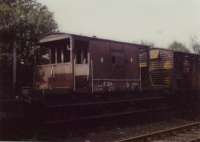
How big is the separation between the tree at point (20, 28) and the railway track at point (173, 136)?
711 centimetres

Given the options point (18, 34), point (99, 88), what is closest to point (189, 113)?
point (99, 88)

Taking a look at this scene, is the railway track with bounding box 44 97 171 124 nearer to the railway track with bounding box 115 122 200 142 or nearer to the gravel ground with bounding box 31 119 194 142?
the gravel ground with bounding box 31 119 194 142

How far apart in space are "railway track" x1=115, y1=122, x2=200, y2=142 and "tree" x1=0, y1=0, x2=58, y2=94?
711 centimetres

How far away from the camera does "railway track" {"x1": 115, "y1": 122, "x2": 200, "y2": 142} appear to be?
11.2 m

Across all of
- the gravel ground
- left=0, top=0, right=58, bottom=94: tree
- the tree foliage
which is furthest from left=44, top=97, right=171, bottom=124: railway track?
the tree foliage

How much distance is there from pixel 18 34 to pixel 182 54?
9408 mm

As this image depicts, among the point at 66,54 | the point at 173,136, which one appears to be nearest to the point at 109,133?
the point at 173,136

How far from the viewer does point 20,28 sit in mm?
17906

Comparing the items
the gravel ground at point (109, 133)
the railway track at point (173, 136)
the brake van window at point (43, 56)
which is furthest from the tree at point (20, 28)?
the railway track at point (173, 136)

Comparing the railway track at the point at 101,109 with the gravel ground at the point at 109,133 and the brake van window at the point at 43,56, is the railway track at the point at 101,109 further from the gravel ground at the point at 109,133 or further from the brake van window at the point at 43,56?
the brake van window at the point at 43,56

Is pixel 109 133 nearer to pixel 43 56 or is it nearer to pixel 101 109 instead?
pixel 101 109

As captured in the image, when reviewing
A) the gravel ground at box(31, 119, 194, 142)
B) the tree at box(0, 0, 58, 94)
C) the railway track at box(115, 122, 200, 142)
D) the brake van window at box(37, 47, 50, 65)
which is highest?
the tree at box(0, 0, 58, 94)

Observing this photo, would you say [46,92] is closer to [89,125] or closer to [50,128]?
[50,128]

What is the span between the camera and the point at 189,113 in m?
19.6
